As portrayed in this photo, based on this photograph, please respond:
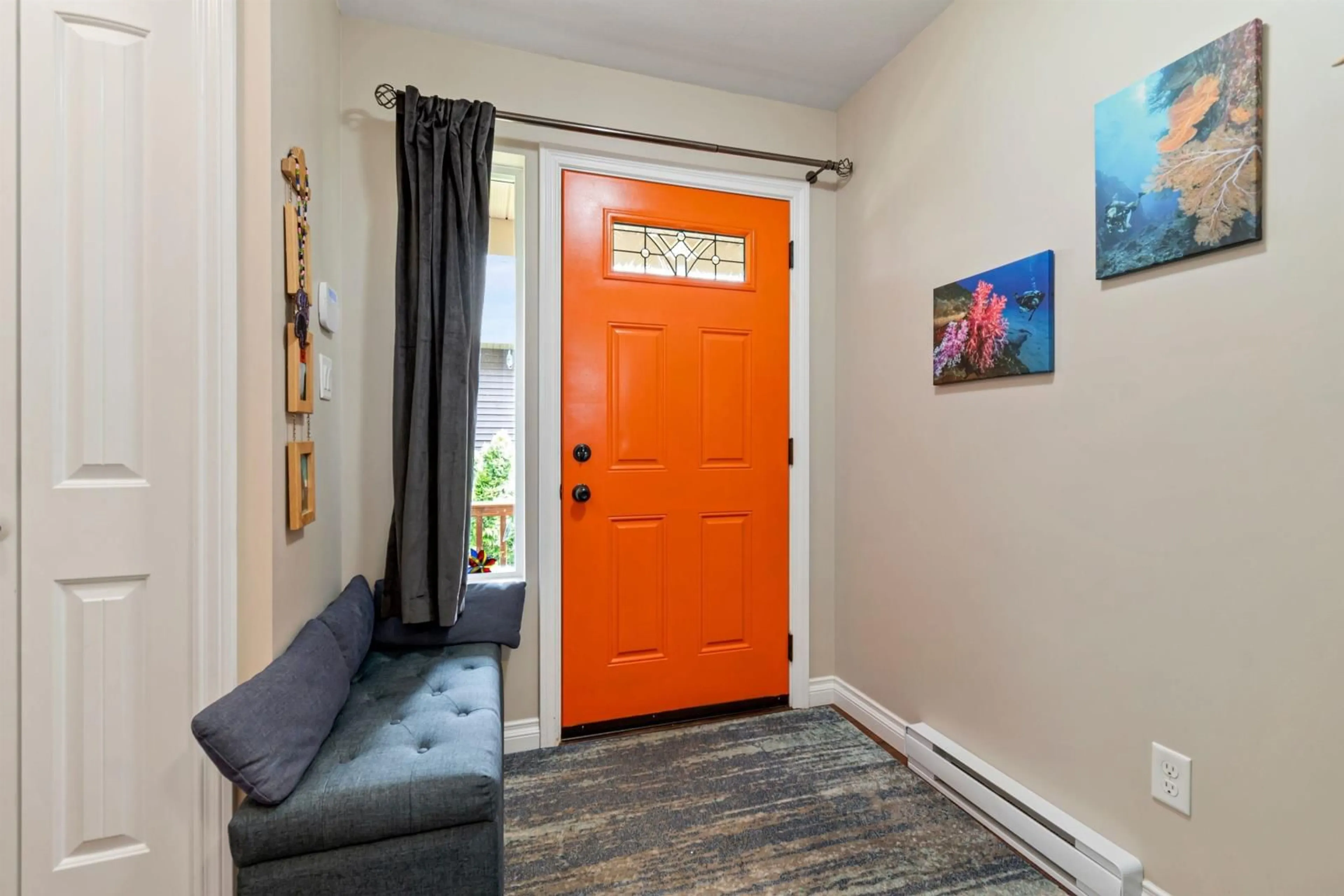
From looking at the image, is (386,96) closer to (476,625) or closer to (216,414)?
(216,414)

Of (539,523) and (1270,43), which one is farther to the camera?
(539,523)

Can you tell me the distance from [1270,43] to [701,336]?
1.67 metres

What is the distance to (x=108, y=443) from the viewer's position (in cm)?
120

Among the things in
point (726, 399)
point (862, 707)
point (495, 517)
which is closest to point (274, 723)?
point (495, 517)

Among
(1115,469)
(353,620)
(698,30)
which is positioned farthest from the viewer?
(698,30)

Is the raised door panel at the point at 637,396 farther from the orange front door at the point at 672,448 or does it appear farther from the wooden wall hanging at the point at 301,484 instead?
the wooden wall hanging at the point at 301,484

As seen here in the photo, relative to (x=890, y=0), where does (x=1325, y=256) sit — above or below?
below

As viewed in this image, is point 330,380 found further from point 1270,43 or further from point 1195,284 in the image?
point 1270,43

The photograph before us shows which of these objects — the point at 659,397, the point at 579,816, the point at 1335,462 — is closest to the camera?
the point at 1335,462

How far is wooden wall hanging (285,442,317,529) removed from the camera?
1.40 m

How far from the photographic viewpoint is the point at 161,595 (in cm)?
122

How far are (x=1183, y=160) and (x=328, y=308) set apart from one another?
88.4 inches

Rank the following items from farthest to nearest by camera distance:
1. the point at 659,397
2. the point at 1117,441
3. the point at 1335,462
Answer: the point at 659,397
the point at 1117,441
the point at 1335,462

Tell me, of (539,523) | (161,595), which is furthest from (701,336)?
(161,595)
